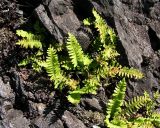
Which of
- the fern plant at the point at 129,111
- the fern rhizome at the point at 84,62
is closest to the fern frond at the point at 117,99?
the fern plant at the point at 129,111

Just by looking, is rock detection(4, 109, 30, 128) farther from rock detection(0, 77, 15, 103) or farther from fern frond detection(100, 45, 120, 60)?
fern frond detection(100, 45, 120, 60)

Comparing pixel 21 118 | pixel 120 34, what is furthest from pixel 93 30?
pixel 21 118

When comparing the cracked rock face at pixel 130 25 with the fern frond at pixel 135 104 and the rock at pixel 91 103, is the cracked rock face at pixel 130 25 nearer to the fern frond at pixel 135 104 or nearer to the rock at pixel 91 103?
the fern frond at pixel 135 104

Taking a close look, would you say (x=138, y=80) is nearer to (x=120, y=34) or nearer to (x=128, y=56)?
(x=128, y=56)

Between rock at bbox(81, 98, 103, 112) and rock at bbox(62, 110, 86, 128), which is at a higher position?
rock at bbox(81, 98, 103, 112)

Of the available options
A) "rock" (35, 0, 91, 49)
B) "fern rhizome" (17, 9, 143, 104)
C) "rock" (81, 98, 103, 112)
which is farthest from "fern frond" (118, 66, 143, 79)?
"rock" (35, 0, 91, 49)

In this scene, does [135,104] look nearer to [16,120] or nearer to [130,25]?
[130,25]
